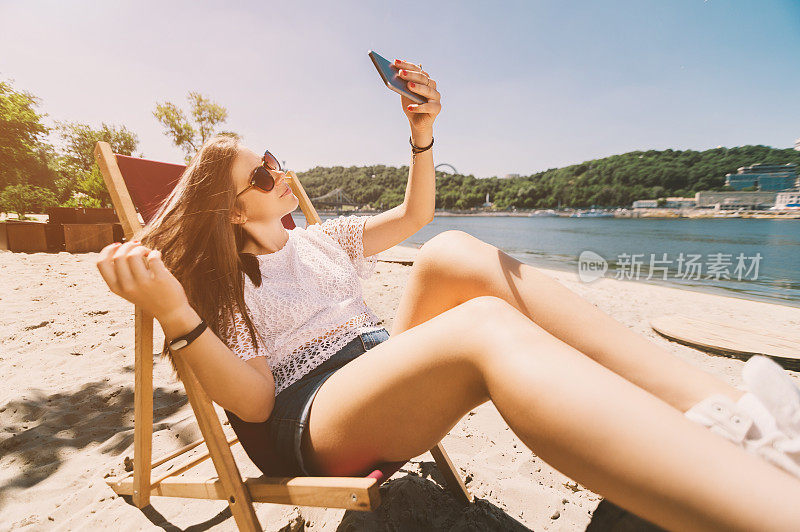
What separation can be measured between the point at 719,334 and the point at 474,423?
12.2ft

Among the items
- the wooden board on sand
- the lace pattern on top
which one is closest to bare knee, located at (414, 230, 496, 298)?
the lace pattern on top

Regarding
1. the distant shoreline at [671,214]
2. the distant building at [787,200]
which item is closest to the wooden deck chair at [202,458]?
the distant shoreline at [671,214]

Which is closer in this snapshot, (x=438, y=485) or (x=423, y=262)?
(x=423, y=262)

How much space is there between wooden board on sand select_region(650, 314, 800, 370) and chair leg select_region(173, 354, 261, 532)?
4697mm

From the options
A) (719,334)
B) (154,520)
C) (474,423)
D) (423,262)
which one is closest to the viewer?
(423,262)

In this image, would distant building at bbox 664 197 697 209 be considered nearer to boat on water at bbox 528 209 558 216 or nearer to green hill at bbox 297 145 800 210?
green hill at bbox 297 145 800 210

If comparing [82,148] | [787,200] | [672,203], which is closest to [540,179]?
[672,203]

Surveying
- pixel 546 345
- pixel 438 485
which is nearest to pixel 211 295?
pixel 546 345

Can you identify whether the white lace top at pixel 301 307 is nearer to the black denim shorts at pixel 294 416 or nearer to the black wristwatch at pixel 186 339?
the black denim shorts at pixel 294 416

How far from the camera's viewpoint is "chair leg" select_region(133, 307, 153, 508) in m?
1.45

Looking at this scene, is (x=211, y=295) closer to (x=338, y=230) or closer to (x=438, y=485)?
(x=338, y=230)

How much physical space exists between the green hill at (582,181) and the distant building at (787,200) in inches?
223

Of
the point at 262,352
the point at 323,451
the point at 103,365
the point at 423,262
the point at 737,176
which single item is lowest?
the point at 103,365

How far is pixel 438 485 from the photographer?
1.84m
